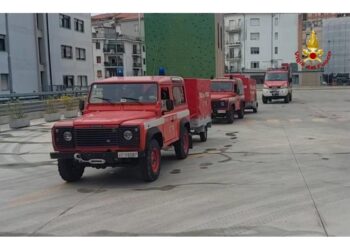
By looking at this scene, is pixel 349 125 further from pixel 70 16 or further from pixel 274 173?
pixel 70 16

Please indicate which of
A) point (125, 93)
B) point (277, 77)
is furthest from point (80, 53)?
point (125, 93)

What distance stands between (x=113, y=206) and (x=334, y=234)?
3.18 m

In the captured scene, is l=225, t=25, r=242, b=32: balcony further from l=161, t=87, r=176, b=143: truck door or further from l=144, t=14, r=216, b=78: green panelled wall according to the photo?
l=161, t=87, r=176, b=143: truck door

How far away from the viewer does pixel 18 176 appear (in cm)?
908

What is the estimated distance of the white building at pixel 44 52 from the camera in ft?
105

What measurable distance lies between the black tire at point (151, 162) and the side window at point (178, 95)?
1.89 m

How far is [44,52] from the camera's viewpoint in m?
38.0

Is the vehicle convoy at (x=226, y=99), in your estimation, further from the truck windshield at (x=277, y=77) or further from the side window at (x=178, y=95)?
the truck windshield at (x=277, y=77)

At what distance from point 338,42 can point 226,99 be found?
60.3 meters

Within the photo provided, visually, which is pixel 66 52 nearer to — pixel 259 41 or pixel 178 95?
pixel 178 95

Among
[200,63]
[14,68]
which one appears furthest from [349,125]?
[14,68]

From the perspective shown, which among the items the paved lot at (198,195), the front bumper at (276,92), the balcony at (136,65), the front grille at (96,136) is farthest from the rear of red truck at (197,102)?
the balcony at (136,65)

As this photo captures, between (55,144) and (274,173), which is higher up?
(55,144)

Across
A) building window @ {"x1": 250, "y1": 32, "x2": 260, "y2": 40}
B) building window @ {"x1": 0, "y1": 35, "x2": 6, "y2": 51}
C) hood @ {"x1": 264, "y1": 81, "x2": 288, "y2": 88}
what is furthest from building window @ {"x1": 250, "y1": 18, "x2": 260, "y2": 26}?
building window @ {"x1": 0, "y1": 35, "x2": 6, "y2": 51}
